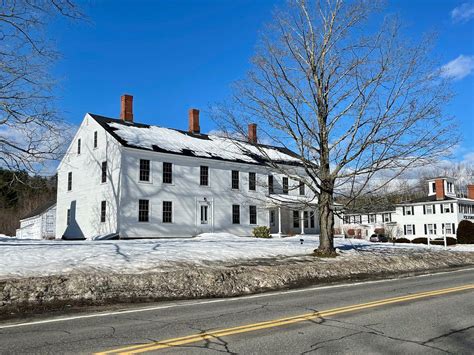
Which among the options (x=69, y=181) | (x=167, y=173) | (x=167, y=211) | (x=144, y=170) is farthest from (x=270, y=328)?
(x=69, y=181)

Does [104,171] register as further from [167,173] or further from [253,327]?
[253,327]

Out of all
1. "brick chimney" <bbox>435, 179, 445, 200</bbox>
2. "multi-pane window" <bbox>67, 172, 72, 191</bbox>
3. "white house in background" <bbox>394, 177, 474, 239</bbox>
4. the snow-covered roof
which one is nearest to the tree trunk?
the snow-covered roof

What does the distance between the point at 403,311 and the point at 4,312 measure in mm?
7904

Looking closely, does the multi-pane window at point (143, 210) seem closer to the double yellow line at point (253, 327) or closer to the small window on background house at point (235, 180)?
the small window on background house at point (235, 180)

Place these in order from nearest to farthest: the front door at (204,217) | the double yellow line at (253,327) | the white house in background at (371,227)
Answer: the double yellow line at (253,327), the front door at (204,217), the white house in background at (371,227)

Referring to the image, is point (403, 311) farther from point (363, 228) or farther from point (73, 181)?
point (363, 228)

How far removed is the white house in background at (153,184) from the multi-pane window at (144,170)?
2.8 inches

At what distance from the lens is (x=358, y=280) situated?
1527 centimetres

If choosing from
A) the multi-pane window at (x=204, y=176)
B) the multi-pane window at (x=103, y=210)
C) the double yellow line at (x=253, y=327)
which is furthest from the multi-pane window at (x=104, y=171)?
the double yellow line at (x=253, y=327)

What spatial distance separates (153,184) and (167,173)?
1.53 metres

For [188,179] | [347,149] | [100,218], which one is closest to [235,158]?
[188,179]

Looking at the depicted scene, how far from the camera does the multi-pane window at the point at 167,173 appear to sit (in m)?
33.8

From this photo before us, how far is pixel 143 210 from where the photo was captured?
32219 mm

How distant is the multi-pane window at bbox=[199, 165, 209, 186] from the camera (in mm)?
35859
